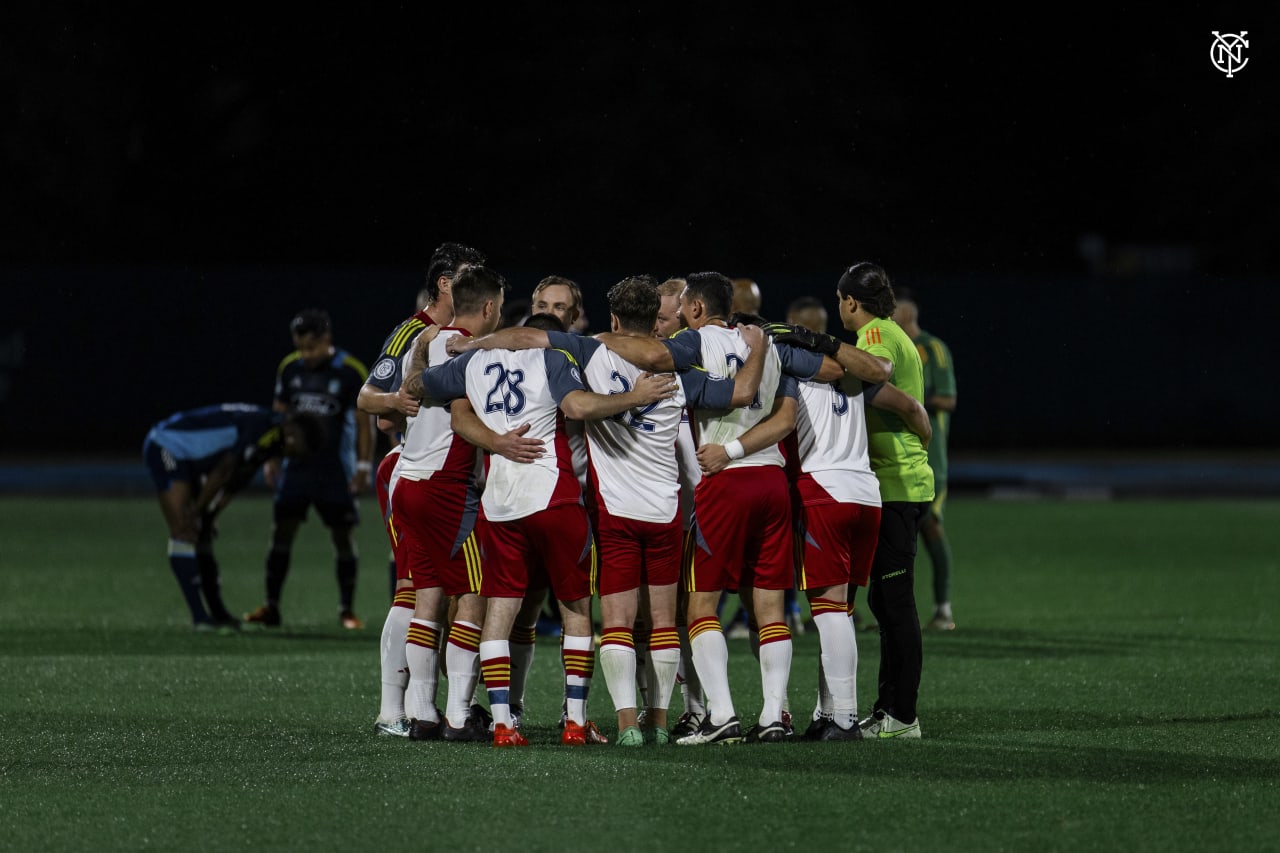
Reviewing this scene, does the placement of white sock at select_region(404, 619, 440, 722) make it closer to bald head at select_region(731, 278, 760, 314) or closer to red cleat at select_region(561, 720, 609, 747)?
red cleat at select_region(561, 720, 609, 747)

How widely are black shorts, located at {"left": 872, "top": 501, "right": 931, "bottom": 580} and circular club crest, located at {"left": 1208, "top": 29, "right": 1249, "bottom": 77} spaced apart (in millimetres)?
33324

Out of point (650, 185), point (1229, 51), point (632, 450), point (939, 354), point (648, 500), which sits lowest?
point (648, 500)

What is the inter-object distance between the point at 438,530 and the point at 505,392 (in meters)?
0.78

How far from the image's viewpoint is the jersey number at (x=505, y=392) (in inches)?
297

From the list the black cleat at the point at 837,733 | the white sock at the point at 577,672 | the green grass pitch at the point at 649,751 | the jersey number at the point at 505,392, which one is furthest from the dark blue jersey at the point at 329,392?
the black cleat at the point at 837,733

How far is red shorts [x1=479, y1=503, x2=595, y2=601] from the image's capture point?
752 centimetres

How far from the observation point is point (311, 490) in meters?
12.8

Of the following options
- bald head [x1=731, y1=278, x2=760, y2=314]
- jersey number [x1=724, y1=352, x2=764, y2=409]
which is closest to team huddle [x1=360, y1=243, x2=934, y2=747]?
jersey number [x1=724, y1=352, x2=764, y2=409]

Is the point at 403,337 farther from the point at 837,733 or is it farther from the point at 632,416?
the point at 837,733

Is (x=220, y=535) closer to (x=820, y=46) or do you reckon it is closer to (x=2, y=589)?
(x=2, y=589)

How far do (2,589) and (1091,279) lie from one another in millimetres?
23476

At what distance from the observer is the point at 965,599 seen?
1410cm

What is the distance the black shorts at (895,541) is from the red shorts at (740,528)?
485mm

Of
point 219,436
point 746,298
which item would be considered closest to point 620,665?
point 746,298
